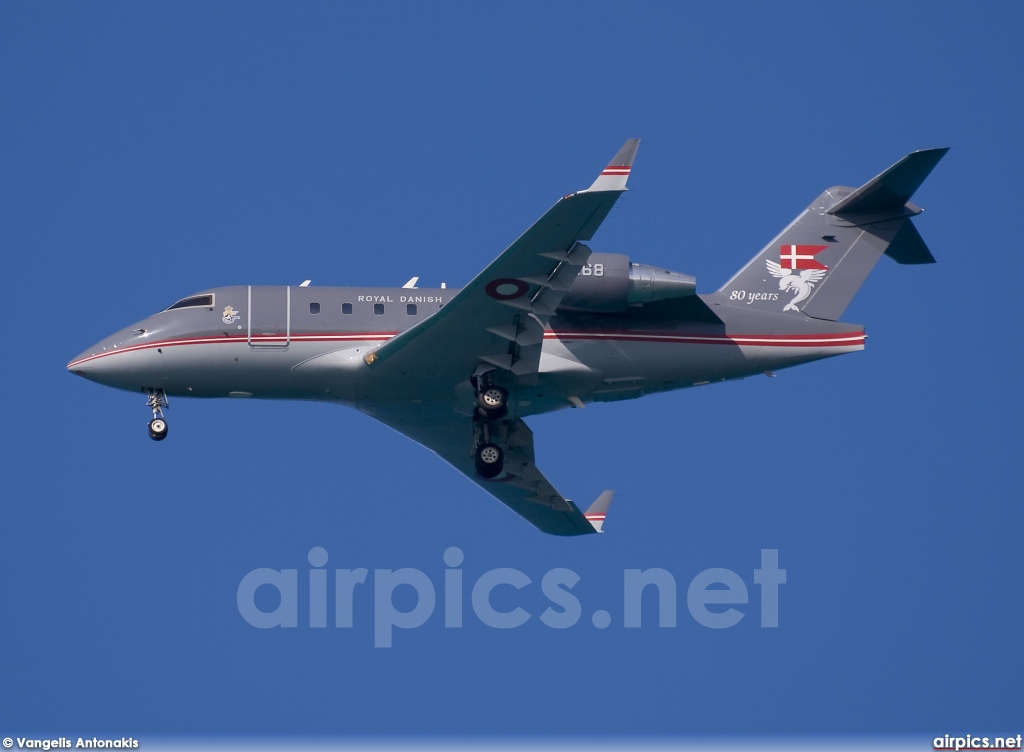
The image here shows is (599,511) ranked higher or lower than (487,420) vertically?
lower

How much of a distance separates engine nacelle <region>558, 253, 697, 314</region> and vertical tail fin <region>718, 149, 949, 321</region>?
7.04 ft

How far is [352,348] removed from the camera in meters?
36.4

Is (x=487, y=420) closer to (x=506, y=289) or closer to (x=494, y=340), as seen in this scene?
(x=494, y=340)

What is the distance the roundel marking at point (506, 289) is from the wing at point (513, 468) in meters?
4.34

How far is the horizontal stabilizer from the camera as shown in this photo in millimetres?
36094

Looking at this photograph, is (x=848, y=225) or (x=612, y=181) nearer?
(x=612, y=181)

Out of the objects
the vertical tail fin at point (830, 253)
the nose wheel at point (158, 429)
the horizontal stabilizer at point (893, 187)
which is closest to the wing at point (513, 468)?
the nose wheel at point (158, 429)

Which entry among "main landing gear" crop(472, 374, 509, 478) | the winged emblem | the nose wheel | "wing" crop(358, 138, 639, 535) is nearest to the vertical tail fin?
the winged emblem

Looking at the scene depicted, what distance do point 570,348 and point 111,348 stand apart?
9.71 meters

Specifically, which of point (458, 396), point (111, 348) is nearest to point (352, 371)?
point (458, 396)

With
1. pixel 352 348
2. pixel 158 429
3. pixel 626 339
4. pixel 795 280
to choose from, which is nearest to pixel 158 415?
pixel 158 429

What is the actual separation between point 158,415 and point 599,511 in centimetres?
1102

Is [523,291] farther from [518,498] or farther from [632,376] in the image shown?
[518,498]

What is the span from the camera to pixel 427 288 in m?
37.5
